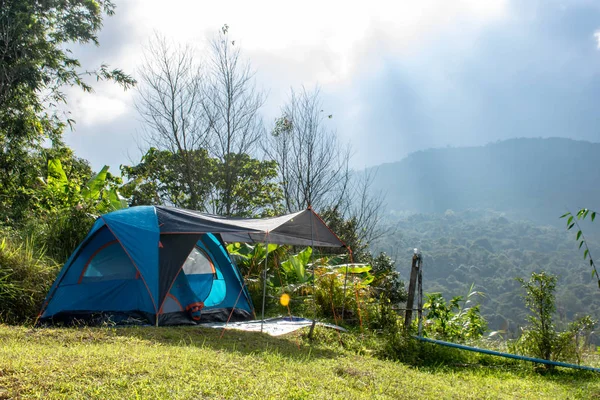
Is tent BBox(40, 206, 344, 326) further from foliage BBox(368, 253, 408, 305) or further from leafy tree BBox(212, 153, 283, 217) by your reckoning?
leafy tree BBox(212, 153, 283, 217)

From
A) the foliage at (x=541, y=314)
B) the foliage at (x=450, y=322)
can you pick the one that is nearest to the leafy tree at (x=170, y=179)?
the foliage at (x=450, y=322)

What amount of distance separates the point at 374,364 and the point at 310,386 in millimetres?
1672

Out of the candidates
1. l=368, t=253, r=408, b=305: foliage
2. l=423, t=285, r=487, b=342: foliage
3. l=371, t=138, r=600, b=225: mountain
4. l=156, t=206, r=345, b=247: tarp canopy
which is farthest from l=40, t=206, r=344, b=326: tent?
l=371, t=138, r=600, b=225: mountain

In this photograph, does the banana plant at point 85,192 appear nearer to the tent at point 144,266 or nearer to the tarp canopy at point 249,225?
the tent at point 144,266

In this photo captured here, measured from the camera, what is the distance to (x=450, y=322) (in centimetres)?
800

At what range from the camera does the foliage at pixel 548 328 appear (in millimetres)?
5953

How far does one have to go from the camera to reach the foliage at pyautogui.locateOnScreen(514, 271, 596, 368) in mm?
5953

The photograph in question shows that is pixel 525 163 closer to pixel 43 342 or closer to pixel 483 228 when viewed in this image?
pixel 483 228

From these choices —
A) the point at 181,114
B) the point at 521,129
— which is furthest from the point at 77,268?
the point at 521,129

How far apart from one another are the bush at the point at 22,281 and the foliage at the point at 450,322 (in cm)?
587

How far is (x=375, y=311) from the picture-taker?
7680 mm

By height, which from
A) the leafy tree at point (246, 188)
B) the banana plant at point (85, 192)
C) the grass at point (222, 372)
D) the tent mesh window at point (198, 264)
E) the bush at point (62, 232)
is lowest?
the grass at point (222, 372)

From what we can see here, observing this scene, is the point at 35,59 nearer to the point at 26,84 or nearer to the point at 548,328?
the point at 26,84

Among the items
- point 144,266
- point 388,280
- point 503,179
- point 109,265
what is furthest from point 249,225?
point 503,179
